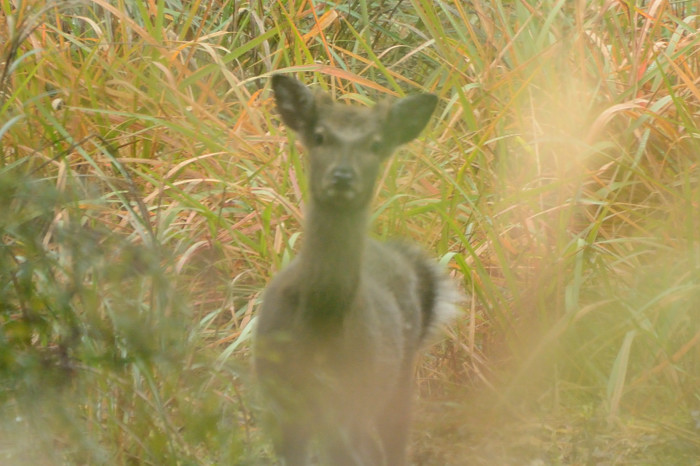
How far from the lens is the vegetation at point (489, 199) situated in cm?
466

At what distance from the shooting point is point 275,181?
552 centimetres

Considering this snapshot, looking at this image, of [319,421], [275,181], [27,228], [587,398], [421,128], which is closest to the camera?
[27,228]

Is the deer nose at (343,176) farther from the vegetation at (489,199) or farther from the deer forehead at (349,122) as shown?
the vegetation at (489,199)

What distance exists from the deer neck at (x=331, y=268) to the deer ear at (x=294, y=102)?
0.42 m

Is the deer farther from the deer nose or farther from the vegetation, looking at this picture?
the vegetation

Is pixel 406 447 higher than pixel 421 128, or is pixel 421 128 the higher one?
pixel 421 128

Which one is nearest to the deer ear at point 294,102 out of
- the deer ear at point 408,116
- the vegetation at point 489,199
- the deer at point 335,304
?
the deer at point 335,304

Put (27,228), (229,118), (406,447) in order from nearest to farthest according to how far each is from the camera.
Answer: (27,228) < (406,447) < (229,118)

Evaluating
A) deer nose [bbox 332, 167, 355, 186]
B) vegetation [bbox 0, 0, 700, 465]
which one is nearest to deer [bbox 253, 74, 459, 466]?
deer nose [bbox 332, 167, 355, 186]

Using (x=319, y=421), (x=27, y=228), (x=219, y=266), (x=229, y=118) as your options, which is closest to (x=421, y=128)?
(x=319, y=421)

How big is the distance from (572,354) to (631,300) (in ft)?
1.33

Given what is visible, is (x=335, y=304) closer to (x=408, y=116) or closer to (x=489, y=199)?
(x=408, y=116)

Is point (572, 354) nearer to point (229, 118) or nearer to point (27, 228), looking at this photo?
point (229, 118)

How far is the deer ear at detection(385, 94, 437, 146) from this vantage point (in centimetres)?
403
